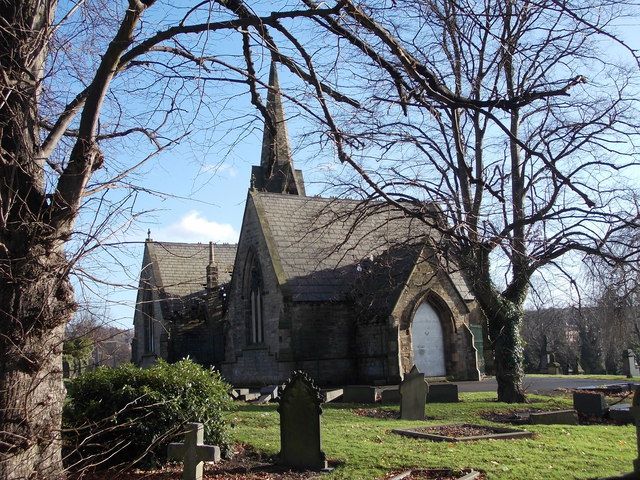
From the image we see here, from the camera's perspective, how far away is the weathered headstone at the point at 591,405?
15.4 metres

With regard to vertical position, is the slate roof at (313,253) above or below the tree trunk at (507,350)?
above

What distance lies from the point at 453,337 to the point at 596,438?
14.1 m

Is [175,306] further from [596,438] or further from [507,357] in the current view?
[596,438]

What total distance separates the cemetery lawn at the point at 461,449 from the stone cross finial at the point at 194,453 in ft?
5.32

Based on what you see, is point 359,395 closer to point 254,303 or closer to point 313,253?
point 313,253

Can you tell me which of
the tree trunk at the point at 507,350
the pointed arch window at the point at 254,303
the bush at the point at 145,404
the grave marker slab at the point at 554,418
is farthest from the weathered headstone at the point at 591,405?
the pointed arch window at the point at 254,303

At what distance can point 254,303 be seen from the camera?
29078mm

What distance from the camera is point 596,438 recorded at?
11.8 metres

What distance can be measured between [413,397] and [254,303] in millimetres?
15324

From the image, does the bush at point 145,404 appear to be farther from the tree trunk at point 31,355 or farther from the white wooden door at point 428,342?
the white wooden door at point 428,342

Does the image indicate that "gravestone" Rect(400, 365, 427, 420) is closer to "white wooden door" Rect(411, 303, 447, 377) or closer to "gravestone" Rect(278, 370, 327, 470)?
"gravestone" Rect(278, 370, 327, 470)

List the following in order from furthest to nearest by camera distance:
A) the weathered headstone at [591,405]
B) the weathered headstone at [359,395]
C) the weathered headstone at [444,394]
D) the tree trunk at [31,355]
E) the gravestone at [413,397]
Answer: the weathered headstone at [359,395] < the weathered headstone at [444,394] < the weathered headstone at [591,405] < the gravestone at [413,397] < the tree trunk at [31,355]

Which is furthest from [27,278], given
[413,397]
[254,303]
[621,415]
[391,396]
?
[254,303]

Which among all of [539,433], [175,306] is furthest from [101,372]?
[175,306]
